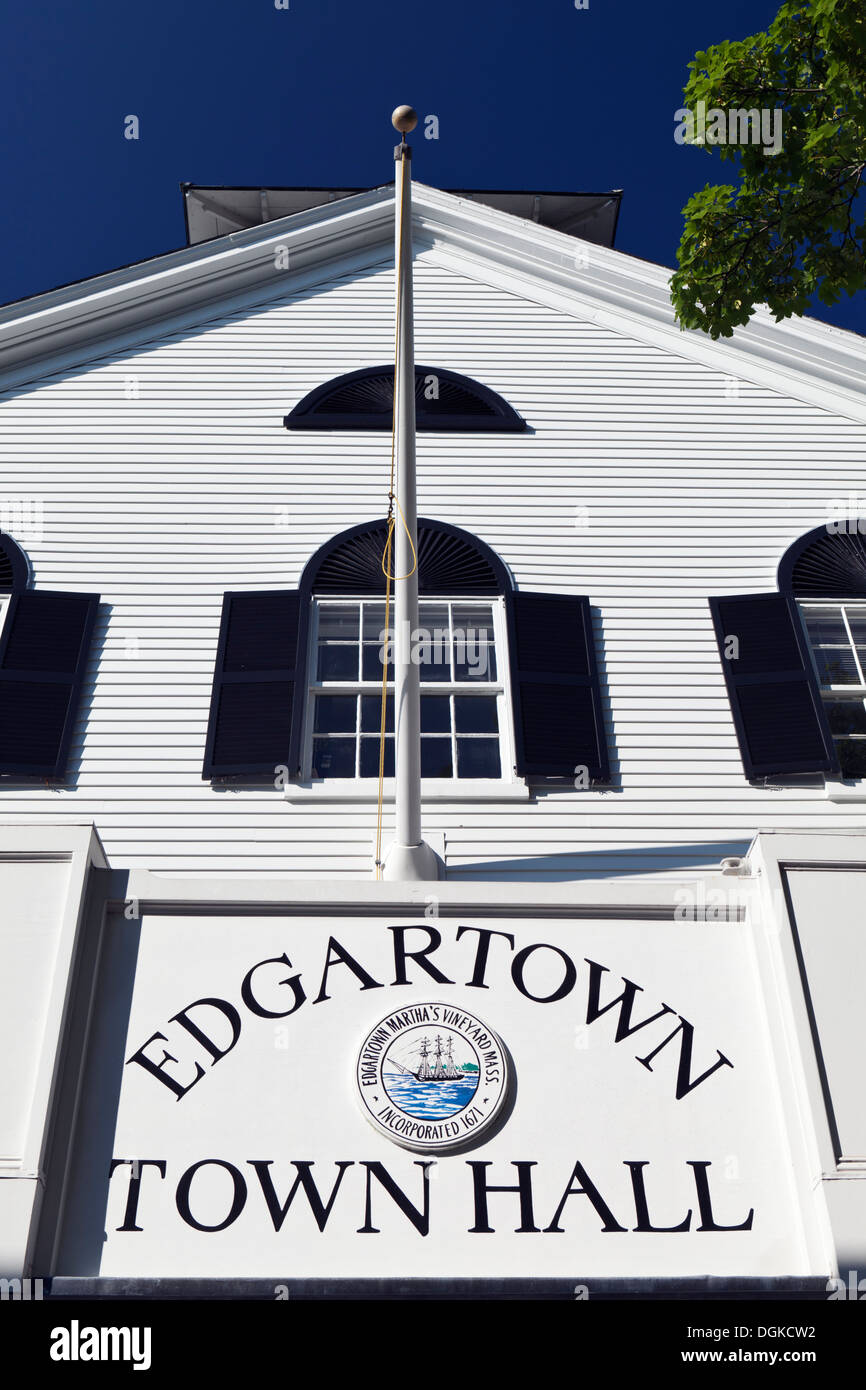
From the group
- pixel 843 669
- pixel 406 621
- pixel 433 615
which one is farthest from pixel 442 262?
pixel 406 621

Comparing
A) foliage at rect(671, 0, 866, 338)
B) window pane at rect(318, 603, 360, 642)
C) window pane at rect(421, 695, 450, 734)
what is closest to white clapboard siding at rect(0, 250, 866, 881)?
window pane at rect(318, 603, 360, 642)

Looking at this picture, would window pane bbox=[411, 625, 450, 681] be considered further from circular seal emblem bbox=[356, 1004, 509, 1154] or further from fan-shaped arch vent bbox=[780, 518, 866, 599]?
circular seal emblem bbox=[356, 1004, 509, 1154]

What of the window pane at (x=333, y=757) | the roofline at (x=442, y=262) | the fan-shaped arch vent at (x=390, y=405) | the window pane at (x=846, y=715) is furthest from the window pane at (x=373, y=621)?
the roofline at (x=442, y=262)

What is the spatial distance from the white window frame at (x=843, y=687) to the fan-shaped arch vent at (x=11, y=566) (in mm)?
5538

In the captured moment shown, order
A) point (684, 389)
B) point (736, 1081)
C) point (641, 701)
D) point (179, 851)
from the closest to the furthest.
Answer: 1. point (736, 1081)
2. point (179, 851)
3. point (641, 701)
4. point (684, 389)

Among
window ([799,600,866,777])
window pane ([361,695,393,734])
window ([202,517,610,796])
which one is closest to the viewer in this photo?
window ([202,517,610,796])

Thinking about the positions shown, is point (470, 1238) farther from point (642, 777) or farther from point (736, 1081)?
point (642, 777)

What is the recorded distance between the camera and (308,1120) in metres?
5.32

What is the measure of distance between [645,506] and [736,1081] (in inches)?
222

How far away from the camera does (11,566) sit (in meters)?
9.72

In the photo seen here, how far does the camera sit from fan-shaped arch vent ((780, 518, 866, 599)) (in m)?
9.81

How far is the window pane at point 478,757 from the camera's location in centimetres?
891

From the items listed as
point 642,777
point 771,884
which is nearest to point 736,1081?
point 771,884

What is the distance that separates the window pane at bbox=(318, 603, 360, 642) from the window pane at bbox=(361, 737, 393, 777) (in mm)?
983
